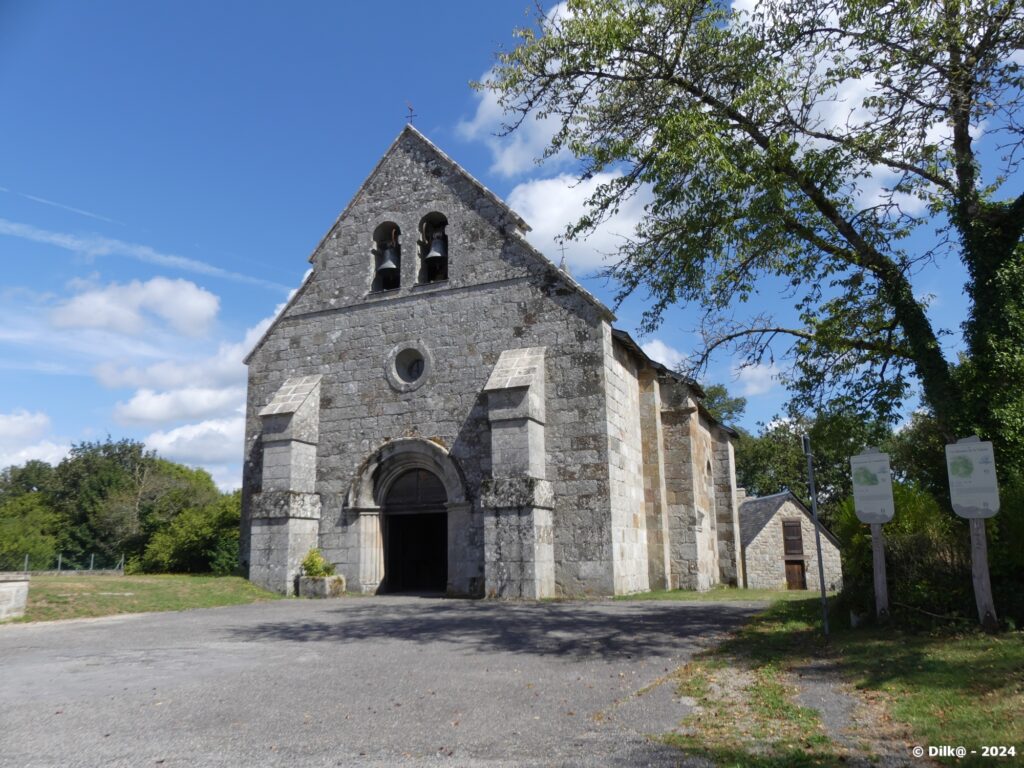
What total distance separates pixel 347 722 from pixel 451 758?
1237mm

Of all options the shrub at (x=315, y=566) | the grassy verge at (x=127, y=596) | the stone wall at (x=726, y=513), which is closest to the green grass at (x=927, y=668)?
the shrub at (x=315, y=566)

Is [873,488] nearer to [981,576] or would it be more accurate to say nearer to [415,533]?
[981,576]

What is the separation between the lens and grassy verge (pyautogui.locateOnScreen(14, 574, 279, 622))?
12.4m

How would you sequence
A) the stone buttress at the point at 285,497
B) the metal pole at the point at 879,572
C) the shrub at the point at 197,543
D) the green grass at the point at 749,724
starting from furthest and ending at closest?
the shrub at the point at 197,543, the stone buttress at the point at 285,497, the metal pole at the point at 879,572, the green grass at the point at 749,724

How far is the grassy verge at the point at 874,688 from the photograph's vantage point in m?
4.73

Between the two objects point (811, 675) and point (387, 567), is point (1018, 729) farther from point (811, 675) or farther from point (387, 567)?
point (387, 567)

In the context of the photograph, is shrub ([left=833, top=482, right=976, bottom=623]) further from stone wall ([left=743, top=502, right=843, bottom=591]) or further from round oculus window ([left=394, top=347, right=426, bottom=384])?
stone wall ([left=743, top=502, right=843, bottom=591])

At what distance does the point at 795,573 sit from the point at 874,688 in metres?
30.0

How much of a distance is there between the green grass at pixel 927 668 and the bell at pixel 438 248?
37.5 ft

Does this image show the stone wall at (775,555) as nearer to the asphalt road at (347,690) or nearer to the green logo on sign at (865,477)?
the asphalt road at (347,690)

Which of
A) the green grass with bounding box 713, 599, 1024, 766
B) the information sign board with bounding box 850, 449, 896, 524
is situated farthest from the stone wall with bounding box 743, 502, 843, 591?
the information sign board with bounding box 850, 449, 896, 524

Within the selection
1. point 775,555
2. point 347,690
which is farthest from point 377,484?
point 775,555

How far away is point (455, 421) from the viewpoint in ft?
54.6

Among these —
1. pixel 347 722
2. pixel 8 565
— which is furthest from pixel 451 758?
pixel 8 565
